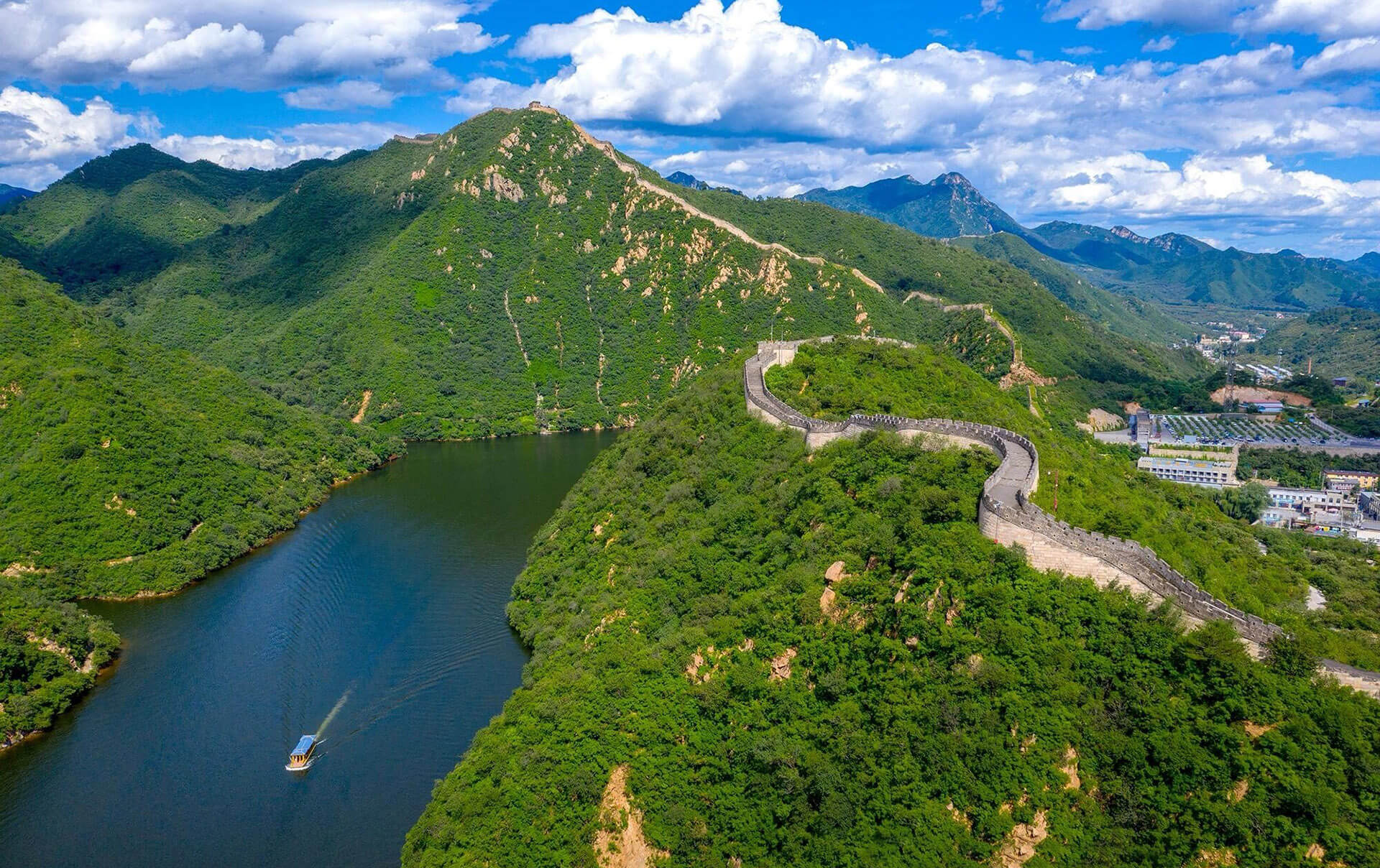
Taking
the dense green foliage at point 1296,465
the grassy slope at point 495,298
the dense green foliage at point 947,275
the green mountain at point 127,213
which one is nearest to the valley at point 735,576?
the grassy slope at point 495,298

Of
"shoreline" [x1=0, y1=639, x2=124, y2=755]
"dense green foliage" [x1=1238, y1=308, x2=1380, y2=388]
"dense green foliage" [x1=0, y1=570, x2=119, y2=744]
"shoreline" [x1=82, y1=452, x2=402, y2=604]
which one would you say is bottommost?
"dense green foliage" [x1=1238, y1=308, x2=1380, y2=388]

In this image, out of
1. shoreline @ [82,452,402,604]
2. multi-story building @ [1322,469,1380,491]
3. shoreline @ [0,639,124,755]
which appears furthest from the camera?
→ multi-story building @ [1322,469,1380,491]

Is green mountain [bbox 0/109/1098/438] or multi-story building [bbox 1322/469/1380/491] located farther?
green mountain [bbox 0/109/1098/438]

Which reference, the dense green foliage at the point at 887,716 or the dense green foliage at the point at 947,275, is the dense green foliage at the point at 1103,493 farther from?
the dense green foliage at the point at 947,275

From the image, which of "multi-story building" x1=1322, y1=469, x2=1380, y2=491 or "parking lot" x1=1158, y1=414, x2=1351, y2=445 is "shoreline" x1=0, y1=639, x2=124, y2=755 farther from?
"multi-story building" x1=1322, y1=469, x2=1380, y2=491

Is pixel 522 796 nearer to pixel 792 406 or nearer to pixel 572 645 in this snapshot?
pixel 572 645

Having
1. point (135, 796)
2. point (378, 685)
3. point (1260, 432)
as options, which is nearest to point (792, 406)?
point (378, 685)

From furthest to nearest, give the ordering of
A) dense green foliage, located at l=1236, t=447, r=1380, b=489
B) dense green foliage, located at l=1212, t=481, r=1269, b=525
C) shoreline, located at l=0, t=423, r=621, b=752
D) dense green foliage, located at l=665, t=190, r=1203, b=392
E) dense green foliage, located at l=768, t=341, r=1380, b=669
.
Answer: dense green foliage, located at l=665, t=190, r=1203, b=392, dense green foliage, located at l=1236, t=447, r=1380, b=489, dense green foliage, located at l=1212, t=481, r=1269, b=525, shoreline, located at l=0, t=423, r=621, b=752, dense green foliage, located at l=768, t=341, r=1380, b=669

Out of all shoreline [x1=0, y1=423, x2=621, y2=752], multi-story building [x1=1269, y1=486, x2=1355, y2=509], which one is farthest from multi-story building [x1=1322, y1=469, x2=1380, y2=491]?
shoreline [x1=0, y1=423, x2=621, y2=752]
